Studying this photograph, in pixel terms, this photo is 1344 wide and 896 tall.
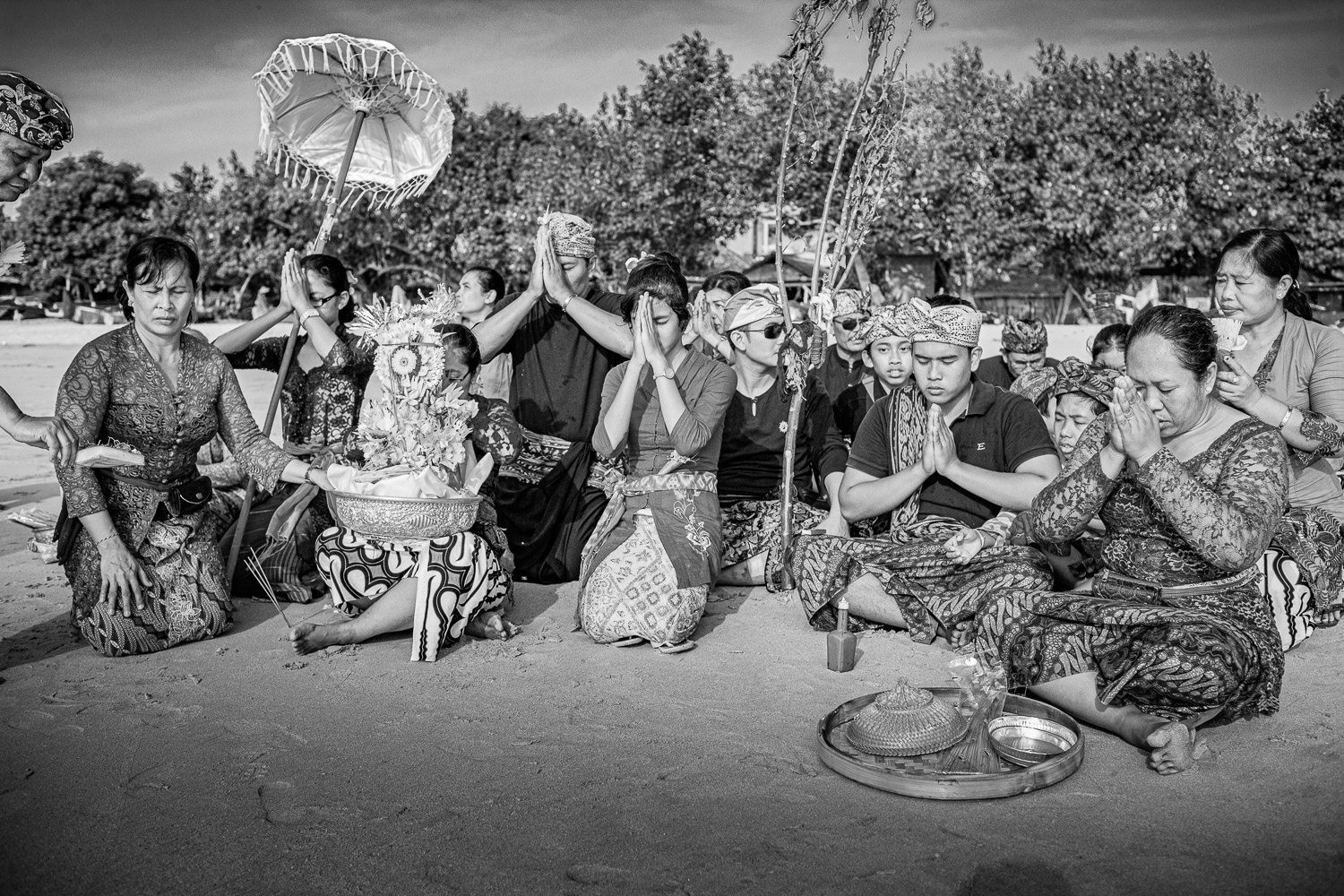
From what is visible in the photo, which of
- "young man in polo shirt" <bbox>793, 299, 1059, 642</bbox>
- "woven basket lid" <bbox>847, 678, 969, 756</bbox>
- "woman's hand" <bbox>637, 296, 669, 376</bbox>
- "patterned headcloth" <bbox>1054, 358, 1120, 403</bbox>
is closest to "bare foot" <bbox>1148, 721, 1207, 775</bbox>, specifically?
"woven basket lid" <bbox>847, 678, 969, 756</bbox>

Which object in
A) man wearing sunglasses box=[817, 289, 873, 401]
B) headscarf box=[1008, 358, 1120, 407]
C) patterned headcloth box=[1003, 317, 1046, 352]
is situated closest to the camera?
headscarf box=[1008, 358, 1120, 407]

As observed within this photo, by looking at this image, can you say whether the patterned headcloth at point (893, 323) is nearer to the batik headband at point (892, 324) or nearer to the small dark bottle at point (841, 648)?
the batik headband at point (892, 324)

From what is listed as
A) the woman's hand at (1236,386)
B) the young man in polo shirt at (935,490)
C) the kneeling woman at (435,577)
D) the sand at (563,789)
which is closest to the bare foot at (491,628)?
the kneeling woman at (435,577)

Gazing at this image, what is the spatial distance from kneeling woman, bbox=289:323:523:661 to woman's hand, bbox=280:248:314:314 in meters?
1.00

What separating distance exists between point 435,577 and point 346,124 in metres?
2.89

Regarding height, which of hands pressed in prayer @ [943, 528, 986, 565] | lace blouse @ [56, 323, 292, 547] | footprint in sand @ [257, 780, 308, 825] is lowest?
footprint in sand @ [257, 780, 308, 825]

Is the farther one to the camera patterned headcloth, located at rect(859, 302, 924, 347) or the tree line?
the tree line

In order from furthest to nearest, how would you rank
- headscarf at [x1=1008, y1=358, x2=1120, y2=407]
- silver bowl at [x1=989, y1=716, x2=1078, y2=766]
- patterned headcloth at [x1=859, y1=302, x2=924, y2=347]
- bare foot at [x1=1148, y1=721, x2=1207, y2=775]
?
headscarf at [x1=1008, y1=358, x2=1120, y2=407] < patterned headcloth at [x1=859, y1=302, x2=924, y2=347] < silver bowl at [x1=989, y1=716, x2=1078, y2=766] < bare foot at [x1=1148, y1=721, x2=1207, y2=775]

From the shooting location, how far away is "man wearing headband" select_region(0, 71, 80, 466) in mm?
3812

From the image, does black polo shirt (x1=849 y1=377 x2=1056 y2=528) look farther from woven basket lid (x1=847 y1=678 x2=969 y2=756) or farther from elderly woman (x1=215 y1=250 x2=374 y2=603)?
elderly woman (x1=215 y1=250 x2=374 y2=603)

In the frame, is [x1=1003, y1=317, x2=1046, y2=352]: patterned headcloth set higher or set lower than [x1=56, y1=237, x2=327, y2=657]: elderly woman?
higher

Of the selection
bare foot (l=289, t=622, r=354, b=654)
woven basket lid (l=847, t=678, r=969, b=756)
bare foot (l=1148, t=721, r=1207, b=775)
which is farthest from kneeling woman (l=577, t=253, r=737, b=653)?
bare foot (l=1148, t=721, r=1207, b=775)

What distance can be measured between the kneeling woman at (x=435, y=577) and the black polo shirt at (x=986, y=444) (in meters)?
1.89

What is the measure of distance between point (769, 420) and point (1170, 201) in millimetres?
24367
